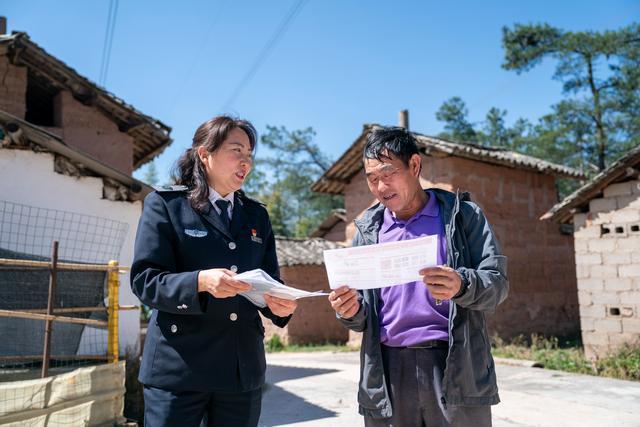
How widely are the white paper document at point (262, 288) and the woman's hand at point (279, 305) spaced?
0.03 metres

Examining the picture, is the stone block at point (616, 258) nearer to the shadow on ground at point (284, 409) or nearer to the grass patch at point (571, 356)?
the grass patch at point (571, 356)

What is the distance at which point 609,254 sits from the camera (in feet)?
30.4

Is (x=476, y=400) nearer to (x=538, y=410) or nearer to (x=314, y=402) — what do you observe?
(x=538, y=410)

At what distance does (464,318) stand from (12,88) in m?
9.53

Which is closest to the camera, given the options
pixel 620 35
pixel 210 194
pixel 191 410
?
pixel 191 410

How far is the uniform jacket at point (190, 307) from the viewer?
1914mm

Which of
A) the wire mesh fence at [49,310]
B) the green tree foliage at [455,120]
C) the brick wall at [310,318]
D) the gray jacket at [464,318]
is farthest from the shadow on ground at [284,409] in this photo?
the green tree foliage at [455,120]

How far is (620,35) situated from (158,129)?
18.4 meters

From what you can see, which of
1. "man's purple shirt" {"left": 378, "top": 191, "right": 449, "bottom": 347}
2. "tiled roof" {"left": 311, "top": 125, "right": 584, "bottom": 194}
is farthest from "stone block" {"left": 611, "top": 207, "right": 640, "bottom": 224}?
"man's purple shirt" {"left": 378, "top": 191, "right": 449, "bottom": 347}

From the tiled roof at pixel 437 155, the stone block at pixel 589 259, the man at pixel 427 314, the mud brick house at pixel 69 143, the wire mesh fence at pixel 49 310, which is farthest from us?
the tiled roof at pixel 437 155

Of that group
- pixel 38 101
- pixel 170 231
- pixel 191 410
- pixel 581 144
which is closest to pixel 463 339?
pixel 191 410

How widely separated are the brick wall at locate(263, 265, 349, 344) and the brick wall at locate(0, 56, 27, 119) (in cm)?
871

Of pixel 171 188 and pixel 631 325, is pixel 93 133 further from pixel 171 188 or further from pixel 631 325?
pixel 631 325

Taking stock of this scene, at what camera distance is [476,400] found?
2033mm
